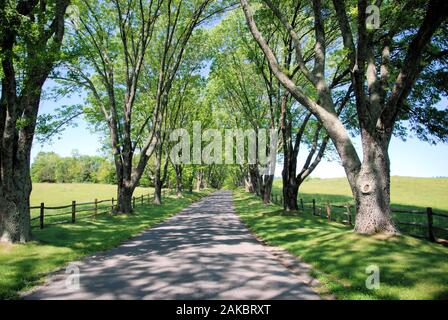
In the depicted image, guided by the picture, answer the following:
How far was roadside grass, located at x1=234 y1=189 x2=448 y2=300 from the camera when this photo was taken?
5.53 m

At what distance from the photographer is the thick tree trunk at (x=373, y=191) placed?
32.4 feet

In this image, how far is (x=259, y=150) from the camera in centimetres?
3553

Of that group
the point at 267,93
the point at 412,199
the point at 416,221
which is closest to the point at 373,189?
the point at 416,221

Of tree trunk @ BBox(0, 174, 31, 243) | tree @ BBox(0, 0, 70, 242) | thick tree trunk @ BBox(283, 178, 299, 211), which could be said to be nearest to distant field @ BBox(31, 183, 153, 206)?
thick tree trunk @ BBox(283, 178, 299, 211)

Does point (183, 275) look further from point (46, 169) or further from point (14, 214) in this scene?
point (46, 169)

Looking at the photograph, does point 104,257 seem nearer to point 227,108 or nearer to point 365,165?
point 365,165

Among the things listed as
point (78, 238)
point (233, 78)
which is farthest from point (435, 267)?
point (233, 78)

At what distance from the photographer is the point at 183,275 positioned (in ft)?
21.7

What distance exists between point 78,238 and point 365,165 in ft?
35.2

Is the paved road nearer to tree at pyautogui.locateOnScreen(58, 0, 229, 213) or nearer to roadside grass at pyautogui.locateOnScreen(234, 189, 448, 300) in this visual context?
roadside grass at pyautogui.locateOnScreen(234, 189, 448, 300)

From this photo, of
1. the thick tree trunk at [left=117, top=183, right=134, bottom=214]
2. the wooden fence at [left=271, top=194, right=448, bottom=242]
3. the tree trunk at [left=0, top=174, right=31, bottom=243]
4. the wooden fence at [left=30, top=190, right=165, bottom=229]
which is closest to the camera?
the tree trunk at [left=0, top=174, right=31, bottom=243]

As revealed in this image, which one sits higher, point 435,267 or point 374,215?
point 374,215

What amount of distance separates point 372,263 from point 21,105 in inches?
444

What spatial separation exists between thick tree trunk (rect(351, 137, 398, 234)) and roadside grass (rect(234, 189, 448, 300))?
1.52ft
